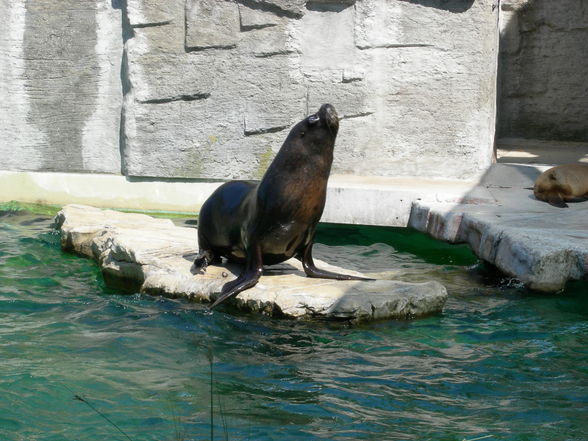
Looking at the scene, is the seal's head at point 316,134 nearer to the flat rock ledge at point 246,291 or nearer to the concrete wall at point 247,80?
the flat rock ledge at point 246,291

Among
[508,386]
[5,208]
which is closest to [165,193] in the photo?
[5,208]

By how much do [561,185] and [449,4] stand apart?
1885mm

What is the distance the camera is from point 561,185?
704 cm

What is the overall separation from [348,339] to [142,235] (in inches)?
86.3

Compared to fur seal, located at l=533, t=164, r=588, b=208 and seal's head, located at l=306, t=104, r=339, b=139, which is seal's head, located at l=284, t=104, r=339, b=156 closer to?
seal's head, located at l=306, t=104, r=339, b=139

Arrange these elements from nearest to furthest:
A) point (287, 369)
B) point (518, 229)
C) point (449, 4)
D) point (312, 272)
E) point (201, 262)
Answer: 1. point (287, 369)
2. point (312, 272)
3. point (201, 262)
4. point (518, 229)
5. point (449, 4)

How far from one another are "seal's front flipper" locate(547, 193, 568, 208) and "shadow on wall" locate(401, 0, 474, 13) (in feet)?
6.07

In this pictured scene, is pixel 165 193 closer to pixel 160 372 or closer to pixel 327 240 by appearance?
pixel 327 240

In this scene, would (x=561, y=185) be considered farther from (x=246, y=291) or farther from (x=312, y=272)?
(x=246, y=291)

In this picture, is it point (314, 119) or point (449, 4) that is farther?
point (449, 4)

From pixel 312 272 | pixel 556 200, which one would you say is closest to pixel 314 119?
pixel 312 272

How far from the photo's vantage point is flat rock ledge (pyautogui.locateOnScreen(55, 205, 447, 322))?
4672 mm

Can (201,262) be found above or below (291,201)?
below

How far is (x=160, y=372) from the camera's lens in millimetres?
4023
